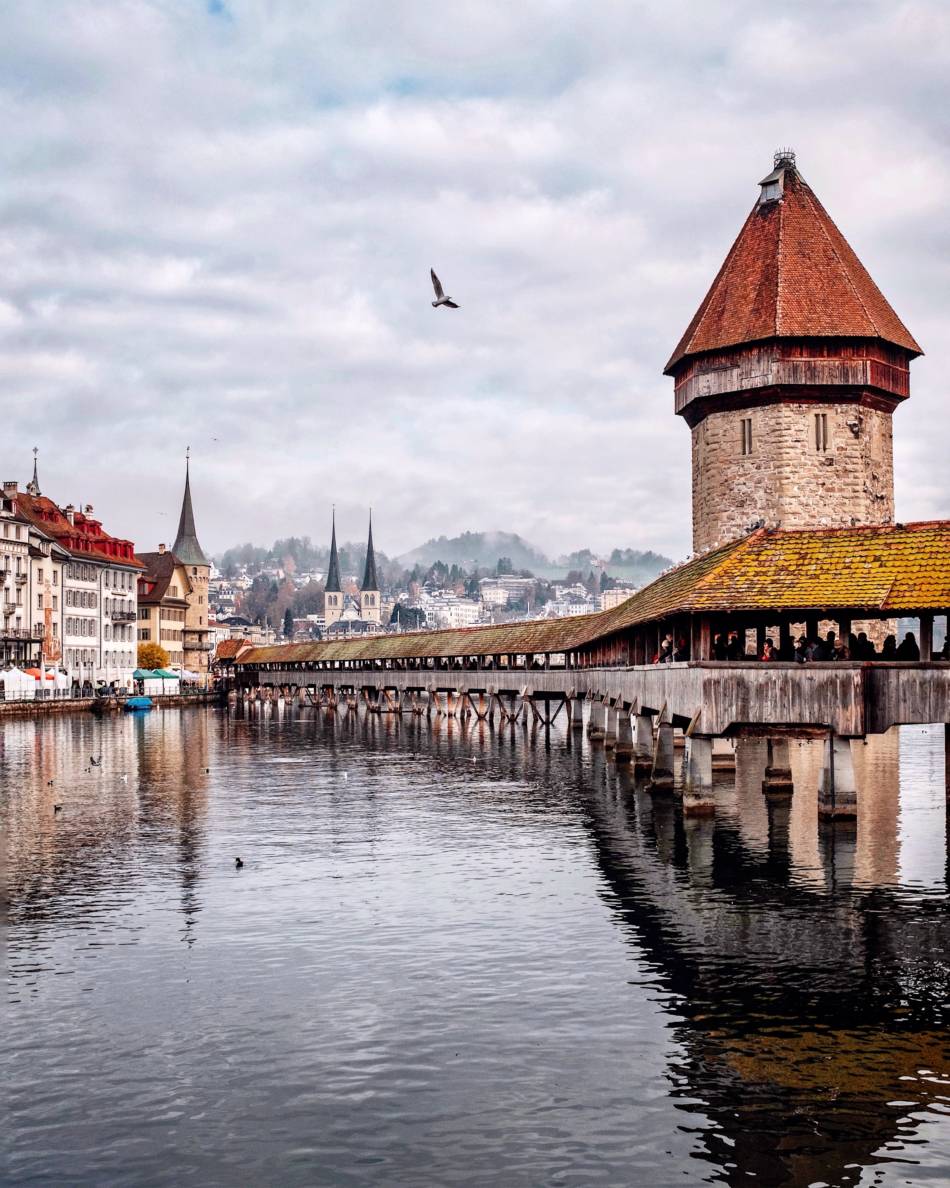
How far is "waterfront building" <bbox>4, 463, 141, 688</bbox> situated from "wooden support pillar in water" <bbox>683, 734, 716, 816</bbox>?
83217 mm

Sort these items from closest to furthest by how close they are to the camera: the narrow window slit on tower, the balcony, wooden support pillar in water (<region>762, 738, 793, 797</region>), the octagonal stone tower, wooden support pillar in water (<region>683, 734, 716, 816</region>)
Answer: wooden support pillar in water (<region>683, 734, 716, 816</region>), wooden support pillar in water (<region>762, 738, 793, 797</region>), the octagonal stone tower, the narrow window slit on tower, the balcony

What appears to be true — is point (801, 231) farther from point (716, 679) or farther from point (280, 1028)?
point (280, 1028)

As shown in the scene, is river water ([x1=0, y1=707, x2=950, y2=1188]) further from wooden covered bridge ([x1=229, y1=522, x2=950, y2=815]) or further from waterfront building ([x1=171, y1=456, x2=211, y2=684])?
waterfront building ([x1=171, y1=456, x2=211, y2=684])

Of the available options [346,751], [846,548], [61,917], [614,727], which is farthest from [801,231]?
[61,917]

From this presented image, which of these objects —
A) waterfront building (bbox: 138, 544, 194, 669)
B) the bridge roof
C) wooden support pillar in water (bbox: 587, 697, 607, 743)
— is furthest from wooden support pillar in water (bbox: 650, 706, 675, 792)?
waterfront building (bbox: 138, 544, 194, 669)

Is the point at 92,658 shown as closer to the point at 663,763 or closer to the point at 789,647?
the point at 663,763

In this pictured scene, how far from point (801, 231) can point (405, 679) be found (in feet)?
139

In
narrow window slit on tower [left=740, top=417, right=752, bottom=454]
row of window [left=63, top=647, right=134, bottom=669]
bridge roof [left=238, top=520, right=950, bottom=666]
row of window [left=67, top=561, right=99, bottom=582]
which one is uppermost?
narrow window slit on tower [left=740, top=417, right=752, bottom=454]

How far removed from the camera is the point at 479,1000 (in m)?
16.2

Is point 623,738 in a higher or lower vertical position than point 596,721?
higher

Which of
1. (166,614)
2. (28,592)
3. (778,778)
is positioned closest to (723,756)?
(778,778)

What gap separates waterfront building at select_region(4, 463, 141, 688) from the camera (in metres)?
113

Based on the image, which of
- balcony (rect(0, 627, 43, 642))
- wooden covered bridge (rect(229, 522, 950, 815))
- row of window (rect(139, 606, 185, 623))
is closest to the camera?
wooden covered bridge (rect(229, 522, 950, 815))

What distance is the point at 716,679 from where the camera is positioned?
28578 millimetres
